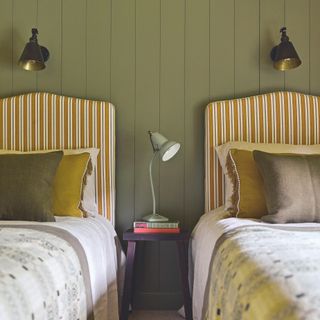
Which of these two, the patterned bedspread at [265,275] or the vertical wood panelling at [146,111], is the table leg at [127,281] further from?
the patterned bedspread at [265,275]

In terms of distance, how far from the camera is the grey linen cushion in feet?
6.15

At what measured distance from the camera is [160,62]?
8.56ft

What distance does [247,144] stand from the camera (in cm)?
235

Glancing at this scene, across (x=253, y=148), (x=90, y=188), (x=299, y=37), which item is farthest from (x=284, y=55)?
(x=90, y=188)

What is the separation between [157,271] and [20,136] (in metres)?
1.19

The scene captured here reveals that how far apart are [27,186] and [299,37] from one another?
1.87m

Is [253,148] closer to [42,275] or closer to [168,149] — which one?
[168,149]

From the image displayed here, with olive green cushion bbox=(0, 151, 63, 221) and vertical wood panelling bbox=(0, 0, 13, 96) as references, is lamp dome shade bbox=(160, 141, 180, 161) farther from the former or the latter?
vertical wood panelling bbox=(0, 0, 13, 96)

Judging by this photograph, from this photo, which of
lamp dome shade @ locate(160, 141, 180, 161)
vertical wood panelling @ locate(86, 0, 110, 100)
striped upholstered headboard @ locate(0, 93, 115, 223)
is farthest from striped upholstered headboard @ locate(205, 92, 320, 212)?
vertical wood panelling @ locate(86, 0, 110, 100)

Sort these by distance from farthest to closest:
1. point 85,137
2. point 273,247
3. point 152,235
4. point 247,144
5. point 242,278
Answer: point 85,137 → point 247,144 → point 152,235 → point 273,247 → point 242,278

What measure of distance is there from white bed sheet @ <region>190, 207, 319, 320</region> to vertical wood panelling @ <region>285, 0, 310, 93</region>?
945 millimetres

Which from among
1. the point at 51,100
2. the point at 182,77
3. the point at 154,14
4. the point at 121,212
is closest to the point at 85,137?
the point at 51,100

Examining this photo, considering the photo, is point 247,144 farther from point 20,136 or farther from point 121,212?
point 20,136

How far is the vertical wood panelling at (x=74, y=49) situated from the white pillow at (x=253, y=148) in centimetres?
97
